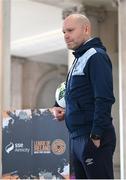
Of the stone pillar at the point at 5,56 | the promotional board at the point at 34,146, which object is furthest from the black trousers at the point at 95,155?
the stone pillar at the point at 5,56

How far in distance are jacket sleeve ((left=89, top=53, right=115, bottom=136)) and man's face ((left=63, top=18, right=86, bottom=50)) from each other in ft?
0.59

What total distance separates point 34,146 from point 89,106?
2.48m

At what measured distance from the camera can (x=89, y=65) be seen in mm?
2867

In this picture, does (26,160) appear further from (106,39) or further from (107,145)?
(106,39)

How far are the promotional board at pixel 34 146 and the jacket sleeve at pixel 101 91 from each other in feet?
7.27

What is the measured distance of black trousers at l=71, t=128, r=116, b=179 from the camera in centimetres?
278

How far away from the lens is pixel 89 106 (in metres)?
2.85

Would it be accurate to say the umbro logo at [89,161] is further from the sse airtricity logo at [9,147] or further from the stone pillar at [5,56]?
the stone pillar at [5,56]

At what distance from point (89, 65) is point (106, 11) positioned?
8.19 metres

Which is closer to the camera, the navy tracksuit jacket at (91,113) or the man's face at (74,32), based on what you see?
the navy tracksuit jacket at (91,113)

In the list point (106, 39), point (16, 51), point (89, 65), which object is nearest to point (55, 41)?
point (16, 51)

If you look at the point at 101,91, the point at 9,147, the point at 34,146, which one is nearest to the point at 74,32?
the point at 101,91

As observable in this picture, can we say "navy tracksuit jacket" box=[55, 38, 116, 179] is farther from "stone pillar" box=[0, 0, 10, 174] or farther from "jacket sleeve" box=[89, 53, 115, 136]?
"stone pillar" box=[0, 0, 10, 174]

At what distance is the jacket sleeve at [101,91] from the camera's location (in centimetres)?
272
